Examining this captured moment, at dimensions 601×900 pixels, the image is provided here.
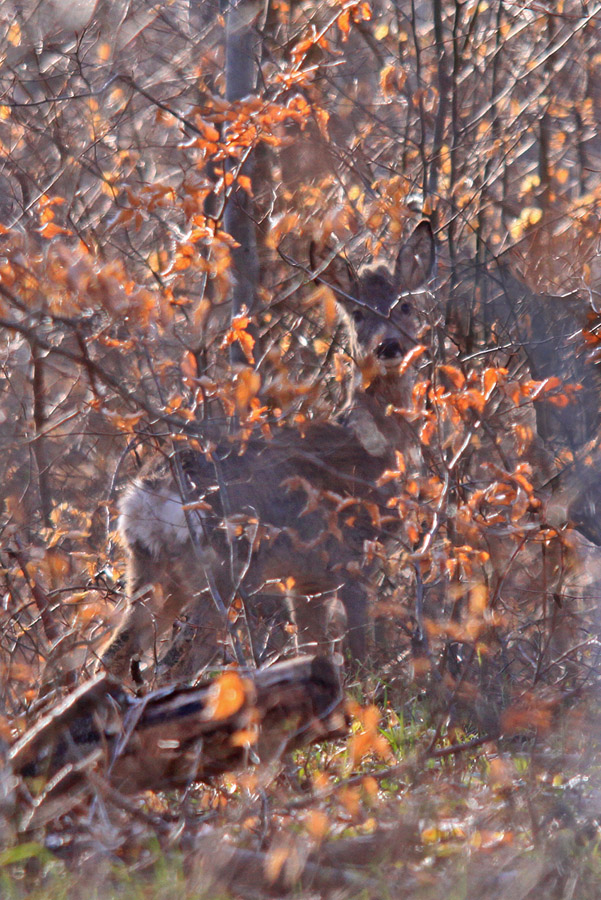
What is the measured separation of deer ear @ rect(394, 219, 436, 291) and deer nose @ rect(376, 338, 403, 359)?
44 centimetres

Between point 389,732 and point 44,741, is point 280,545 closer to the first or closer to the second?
point 389,732

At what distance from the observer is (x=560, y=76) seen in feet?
27.0

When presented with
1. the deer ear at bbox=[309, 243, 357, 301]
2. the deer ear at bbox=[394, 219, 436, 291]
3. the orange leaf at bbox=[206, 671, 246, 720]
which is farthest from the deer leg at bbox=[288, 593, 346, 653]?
the orange leaf at bbox=[206, 671, 246, 720]

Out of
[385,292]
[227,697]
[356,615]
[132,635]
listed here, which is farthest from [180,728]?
[385,292]

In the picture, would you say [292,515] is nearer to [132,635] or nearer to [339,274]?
[132,635]

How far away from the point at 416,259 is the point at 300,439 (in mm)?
1665

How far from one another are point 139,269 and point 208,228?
13.1 ft

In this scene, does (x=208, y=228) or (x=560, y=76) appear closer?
(x=208, y=228)

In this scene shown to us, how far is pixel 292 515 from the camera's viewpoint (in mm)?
7449

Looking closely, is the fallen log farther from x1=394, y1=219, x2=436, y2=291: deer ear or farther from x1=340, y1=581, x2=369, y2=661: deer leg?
x1=394, y1=219, x2=436, y2=291: deer ear

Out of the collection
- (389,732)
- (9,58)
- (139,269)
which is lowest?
(389,732)

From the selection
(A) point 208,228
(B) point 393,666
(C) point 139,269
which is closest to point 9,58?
(C) point 139,269

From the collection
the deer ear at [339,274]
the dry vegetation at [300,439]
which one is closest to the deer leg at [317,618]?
the dry vegetation at [300,439]

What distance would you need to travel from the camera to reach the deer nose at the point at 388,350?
7.34 meters
